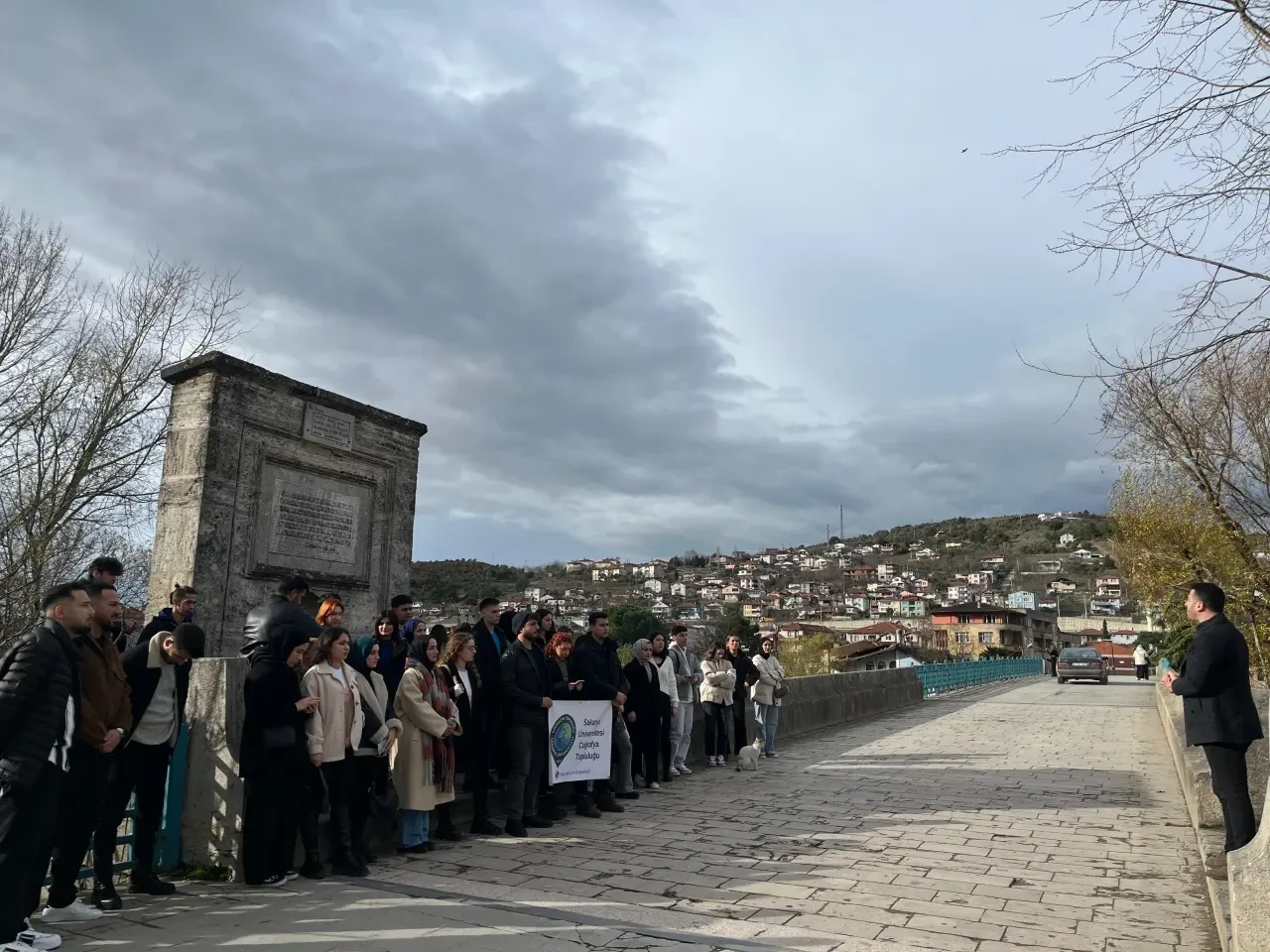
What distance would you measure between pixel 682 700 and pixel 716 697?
3.20ft

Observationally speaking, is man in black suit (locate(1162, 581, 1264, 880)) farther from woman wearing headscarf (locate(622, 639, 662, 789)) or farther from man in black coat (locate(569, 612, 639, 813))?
woman wearing headscarf (locate(622, 639, 662, 789))

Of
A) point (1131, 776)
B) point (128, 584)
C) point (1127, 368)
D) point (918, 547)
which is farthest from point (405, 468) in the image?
point (918, 547)

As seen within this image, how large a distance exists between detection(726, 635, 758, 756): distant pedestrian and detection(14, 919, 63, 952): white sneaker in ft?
30.3

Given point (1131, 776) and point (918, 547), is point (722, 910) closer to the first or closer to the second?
point (1131, 776)

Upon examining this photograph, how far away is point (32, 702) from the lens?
165 inches

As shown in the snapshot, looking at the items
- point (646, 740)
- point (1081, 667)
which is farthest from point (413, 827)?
point (1081, 667)

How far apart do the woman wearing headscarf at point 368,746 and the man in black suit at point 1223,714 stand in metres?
5.44

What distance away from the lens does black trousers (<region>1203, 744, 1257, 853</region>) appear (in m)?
5.40

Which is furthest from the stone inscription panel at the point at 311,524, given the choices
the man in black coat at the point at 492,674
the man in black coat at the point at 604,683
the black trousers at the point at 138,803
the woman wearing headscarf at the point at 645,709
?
the woman wearing headscarf at the point at 645,709

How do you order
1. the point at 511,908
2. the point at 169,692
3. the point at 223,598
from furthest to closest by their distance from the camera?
1. the point at 223,598
2. the point at 169,692
3. the point at 511,908

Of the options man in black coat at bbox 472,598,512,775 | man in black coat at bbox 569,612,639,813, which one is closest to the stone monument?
man in black coat at bbox 472,598,512,775

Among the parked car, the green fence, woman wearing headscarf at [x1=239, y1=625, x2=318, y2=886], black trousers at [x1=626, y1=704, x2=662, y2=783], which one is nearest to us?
woman wearing headscarf at [x1=239, y1=625, x2=318, y2=886]

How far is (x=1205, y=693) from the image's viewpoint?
5.64 meters

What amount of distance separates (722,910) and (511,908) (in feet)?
4.15
